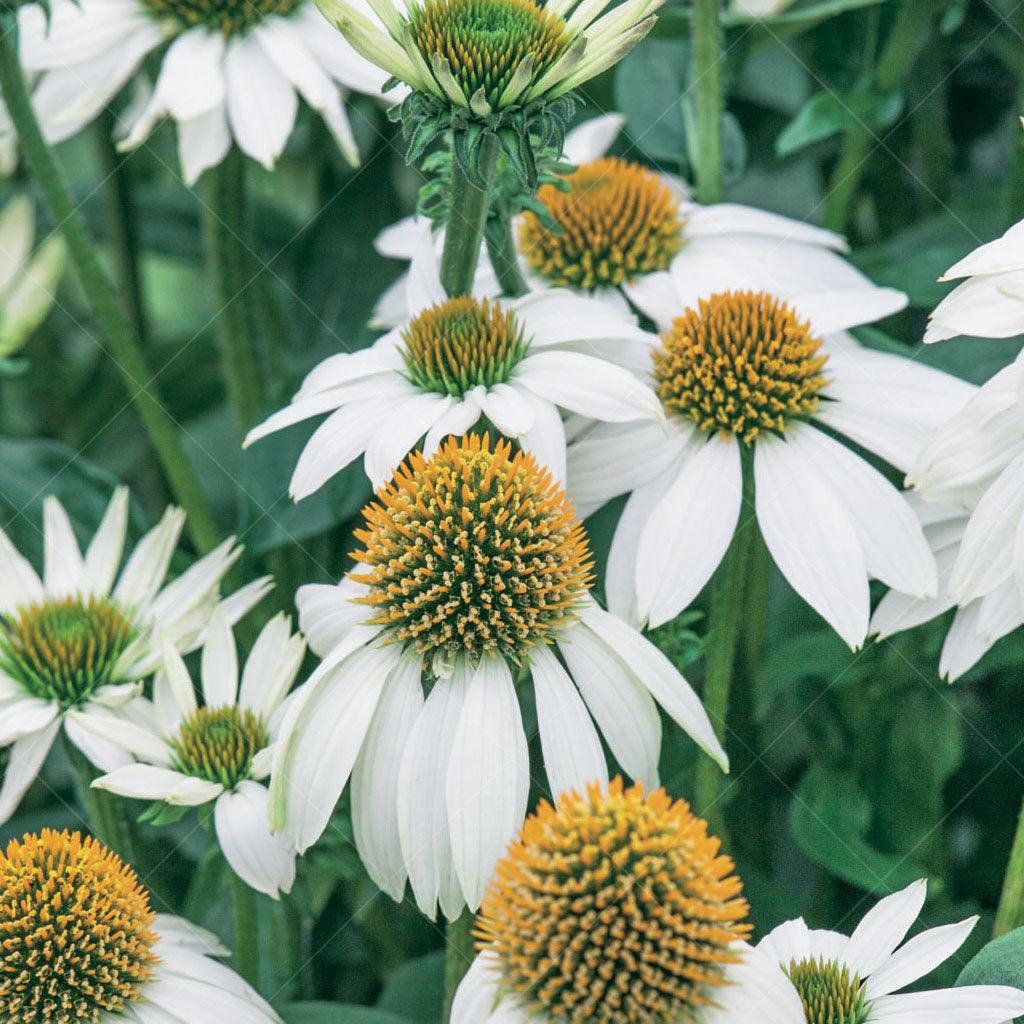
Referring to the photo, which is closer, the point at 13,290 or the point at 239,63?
the point at 239,63

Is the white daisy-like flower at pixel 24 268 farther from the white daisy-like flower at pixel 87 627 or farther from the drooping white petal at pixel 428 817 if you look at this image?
the drooping white petal at pixel 428 817

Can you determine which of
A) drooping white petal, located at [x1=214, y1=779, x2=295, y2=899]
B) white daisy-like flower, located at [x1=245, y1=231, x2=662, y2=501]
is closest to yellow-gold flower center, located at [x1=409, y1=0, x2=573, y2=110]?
white daisy-like flower, located at [x1=245, y1=231, x2=662, y2=501]

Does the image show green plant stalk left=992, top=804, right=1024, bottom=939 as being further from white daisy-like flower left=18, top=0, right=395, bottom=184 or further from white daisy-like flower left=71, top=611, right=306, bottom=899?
white daisy-like flower left=18, top=0, right=395, bottom=184

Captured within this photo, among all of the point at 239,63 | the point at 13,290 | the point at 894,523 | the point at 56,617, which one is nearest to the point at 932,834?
the point at 894,523

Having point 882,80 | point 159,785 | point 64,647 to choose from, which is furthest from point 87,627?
point 882,80

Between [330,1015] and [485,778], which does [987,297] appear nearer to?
[485,778]

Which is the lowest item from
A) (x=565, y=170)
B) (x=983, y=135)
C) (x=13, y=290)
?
(x=13, y=290)

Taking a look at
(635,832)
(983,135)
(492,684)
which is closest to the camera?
(635,832)

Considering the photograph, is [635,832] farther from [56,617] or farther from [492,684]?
[56,617]
